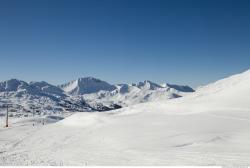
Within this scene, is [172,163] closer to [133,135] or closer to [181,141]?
[181,141]

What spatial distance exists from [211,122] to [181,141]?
481 inches

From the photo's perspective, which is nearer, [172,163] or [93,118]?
[172,163]

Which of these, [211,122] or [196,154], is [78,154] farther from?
[211,122]

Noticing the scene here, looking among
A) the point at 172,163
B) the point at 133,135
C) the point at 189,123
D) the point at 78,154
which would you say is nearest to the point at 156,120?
the point at 189,123

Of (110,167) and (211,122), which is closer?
(110,167)

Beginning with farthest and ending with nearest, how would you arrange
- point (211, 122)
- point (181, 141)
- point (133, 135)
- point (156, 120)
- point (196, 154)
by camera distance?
point (156, 120)
point (211, 122)
point (133, 135)
point (181, 141)
point (196, 154)

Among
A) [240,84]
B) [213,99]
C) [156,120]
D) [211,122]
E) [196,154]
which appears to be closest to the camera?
[196,154]

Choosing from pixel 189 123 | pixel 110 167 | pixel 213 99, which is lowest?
pixel 110 167

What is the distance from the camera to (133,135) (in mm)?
45688

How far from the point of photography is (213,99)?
7125 cm

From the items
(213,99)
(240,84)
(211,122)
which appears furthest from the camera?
(240,84)

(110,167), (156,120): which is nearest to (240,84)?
(156,120)

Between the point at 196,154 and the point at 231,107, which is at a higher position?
the point at 231,107

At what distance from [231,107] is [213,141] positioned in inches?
989
